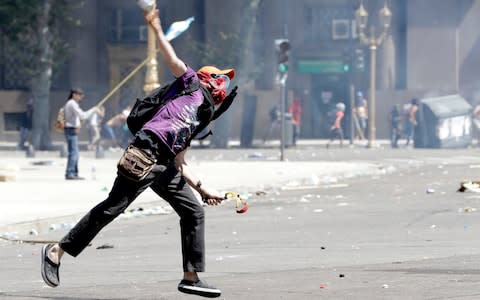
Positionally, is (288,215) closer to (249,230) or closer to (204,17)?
(249,230)

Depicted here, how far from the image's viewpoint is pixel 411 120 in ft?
151

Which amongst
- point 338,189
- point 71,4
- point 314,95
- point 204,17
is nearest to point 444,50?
point 314,95

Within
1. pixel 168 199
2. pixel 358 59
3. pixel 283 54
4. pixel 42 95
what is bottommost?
pixel 168 199

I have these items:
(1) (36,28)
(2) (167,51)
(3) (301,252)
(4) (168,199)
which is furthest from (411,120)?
(2) (167,51)

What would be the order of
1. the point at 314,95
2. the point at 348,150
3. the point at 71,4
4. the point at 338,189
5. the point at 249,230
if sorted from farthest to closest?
the point at 314,95, the point at 71,4, the point at 348,150, the point at 338,189, the point at 249,230

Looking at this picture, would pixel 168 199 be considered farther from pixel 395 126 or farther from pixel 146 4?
pixel 395 126

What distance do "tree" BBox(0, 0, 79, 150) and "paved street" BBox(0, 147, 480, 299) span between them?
1850cm

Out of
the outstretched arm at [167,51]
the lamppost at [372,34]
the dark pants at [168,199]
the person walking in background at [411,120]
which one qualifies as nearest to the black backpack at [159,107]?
the outstretched arm at [167,51]

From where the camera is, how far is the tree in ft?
134

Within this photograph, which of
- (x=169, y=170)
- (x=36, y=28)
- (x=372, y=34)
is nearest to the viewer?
(x=169, y=170)

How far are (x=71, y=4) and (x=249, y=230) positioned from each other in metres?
34.1

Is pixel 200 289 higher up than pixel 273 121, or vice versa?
pixel 273 121

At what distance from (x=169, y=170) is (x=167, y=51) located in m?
0.84

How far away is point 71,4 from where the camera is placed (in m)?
49.2
